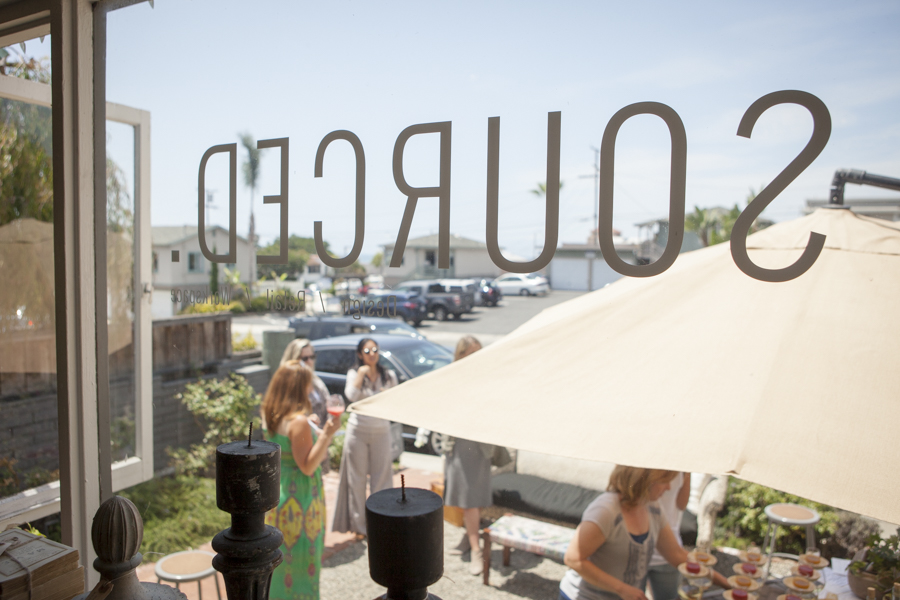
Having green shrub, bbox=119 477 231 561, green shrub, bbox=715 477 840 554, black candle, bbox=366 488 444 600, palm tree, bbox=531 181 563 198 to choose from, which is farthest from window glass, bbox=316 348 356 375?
black candle, bbox=366 488 444 600

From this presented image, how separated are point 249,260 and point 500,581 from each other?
3422mm

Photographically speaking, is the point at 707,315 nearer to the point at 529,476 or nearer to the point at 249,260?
the point at 249,260

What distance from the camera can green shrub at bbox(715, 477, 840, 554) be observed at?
446 cm

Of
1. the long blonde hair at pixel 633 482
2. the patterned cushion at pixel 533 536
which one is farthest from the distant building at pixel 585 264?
the patterned cushion at pixel 533 536

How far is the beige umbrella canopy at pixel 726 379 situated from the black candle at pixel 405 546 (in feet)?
1.68

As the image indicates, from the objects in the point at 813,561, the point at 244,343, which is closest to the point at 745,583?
the point at 813,561

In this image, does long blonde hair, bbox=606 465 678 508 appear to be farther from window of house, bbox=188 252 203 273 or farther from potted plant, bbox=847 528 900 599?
window of house, bbox=188 252 203 273

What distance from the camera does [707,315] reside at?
58.6 inches

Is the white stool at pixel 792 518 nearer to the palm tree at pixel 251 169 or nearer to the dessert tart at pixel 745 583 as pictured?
the dessert tart at pixel 745 583

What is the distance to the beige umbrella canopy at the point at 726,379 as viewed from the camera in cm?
114

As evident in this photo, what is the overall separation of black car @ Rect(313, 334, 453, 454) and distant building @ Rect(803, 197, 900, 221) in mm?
5048

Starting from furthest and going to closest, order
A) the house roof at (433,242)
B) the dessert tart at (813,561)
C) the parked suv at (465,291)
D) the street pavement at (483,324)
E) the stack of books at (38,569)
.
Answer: the street pavement at (483,324), the parked suv at (465,291), the dessert tart at (813,561), the house roof at (433,242), the stack of books at (38,569)

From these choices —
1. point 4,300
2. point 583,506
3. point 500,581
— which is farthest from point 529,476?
point 4,300

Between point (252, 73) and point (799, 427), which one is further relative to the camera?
point (252, 73)
